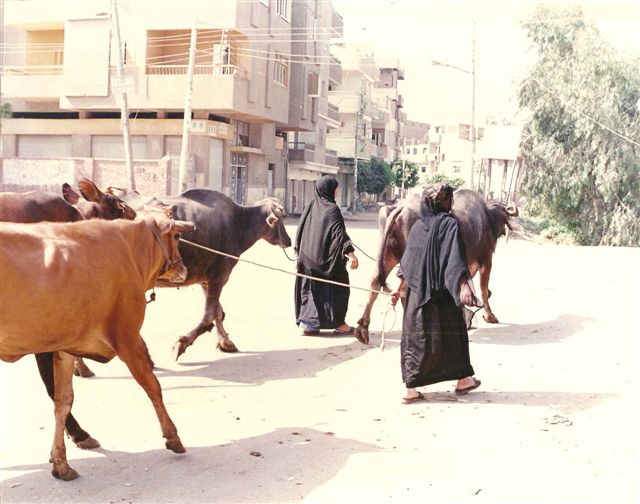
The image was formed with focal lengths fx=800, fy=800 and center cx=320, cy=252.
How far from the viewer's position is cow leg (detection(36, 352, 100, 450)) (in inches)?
202

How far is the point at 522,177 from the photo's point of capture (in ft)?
101

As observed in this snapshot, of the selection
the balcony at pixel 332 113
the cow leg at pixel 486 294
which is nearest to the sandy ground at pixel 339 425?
the cow leg at pixel 486 294

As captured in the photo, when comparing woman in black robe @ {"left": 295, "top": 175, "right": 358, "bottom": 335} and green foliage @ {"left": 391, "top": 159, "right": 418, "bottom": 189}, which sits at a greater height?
green foliage @ {"left": 391, "top": 159, "right": 418, "bottom": 189}

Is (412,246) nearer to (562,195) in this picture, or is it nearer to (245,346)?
(245,346)

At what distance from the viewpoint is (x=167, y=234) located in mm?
5445

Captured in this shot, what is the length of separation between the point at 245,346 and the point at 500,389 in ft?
10.2

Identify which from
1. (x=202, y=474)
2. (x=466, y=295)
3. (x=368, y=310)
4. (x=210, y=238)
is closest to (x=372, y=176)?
(x=368, y=310)

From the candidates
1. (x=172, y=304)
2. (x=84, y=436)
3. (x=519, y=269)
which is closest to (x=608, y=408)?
(x=84, y=436)

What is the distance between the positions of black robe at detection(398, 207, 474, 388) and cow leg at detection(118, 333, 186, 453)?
6.80ft

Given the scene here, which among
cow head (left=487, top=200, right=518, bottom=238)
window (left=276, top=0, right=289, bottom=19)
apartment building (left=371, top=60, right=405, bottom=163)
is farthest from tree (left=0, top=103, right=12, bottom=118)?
apartment building (left=371, top=60, right=405, bottom=163)

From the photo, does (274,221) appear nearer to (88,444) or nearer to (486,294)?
(486,294)

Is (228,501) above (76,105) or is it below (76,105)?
below

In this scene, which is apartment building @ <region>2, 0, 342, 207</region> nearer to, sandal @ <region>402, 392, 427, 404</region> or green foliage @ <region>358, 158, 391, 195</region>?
green foliage @ <region>358, 158, 391, 195</region>

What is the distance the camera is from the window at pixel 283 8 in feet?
117
